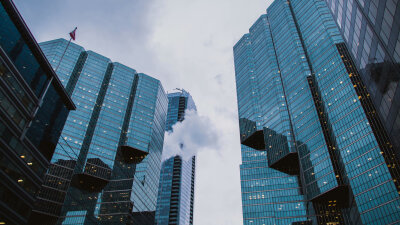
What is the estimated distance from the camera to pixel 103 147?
14700cm

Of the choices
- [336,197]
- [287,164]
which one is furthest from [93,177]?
[336,197]

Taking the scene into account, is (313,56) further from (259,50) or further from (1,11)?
(1,11)

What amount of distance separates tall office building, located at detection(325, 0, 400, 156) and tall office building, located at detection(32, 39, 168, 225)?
111021mm

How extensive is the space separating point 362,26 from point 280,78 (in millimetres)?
122191

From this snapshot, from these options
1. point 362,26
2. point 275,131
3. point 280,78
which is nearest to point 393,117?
point 362,26

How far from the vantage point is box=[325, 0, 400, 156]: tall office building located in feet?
93.0

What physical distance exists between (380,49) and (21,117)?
169 feet

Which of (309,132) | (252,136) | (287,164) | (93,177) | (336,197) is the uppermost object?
(252,136)

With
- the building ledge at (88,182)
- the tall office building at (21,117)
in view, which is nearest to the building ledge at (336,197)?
the tall office building at (21,117)

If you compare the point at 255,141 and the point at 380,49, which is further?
the point at 255,141

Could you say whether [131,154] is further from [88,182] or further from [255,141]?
[255,141]

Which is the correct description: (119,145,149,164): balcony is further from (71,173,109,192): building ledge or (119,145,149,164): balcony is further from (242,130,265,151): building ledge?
(242,130,265,151): building ledge

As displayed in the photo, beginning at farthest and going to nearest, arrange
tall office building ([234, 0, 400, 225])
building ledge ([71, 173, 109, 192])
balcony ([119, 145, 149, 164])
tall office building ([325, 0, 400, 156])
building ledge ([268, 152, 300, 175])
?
balcony ([119, 145, 149, 164]) < building ledge ([268, 152, 300, 175]) < building ledge ([71, 173, 109, 192]) < tall office building ([234, 0, 400, 225]) < tall office building ([325, 0, 400, 156])

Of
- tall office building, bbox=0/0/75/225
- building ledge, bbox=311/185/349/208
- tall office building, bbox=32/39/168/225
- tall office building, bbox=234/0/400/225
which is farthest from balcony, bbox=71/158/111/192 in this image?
building ledge, bbox=311/185/349/208
